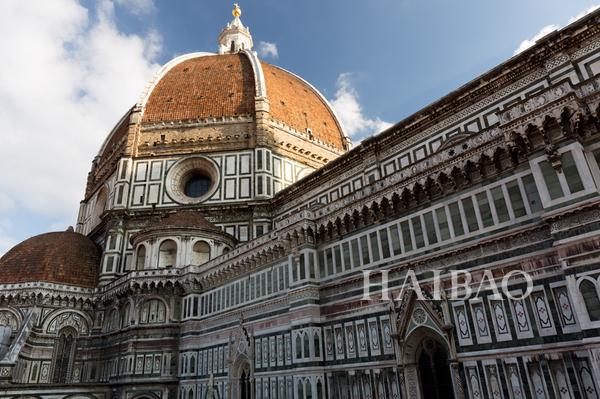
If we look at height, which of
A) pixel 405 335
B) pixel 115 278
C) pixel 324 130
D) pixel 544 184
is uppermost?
pixel 324 130

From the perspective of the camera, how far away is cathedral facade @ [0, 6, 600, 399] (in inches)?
505

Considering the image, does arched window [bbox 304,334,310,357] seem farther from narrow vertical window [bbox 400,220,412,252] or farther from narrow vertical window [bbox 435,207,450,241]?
narrow vertical window [bbox 435,207,450,241]

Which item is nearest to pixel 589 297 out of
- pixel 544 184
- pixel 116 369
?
pixel 544 184

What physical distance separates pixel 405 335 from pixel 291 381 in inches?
261

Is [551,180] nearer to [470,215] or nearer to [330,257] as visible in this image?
[470,215]

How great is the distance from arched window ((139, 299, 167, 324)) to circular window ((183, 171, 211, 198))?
445 inches

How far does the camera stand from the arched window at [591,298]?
11.0 m

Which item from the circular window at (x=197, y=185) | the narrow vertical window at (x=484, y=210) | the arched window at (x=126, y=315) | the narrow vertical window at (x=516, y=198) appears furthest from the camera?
the circular window at (x=197, y=185)

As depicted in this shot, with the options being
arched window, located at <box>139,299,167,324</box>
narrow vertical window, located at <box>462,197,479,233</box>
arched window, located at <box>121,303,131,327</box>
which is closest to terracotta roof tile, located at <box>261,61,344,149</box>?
arched window, located at <box>139,299,167,324</box>

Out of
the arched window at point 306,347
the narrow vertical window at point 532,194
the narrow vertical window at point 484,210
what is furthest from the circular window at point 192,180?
the narrow vertical window at point 532,194

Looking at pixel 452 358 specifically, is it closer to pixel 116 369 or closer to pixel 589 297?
pixel 589 297

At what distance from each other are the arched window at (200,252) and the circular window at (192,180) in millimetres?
6577

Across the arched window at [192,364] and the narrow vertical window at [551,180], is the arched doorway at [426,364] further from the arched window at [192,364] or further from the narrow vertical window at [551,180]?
the arched window at [192,364]

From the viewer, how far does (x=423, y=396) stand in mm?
15570
